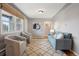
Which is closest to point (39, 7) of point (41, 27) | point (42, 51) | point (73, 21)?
point (73, 21)

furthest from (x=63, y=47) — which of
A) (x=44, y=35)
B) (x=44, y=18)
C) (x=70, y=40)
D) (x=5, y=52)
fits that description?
(x=44, y=18)

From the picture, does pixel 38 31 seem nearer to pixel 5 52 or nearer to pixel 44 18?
pixel 44 18

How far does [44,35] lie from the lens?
7660 mm

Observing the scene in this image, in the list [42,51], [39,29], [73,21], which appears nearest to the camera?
[73,21]

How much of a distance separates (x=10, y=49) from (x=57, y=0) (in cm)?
262

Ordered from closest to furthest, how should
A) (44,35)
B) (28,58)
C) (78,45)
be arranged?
(28,58)
(78,45)
(44,35)

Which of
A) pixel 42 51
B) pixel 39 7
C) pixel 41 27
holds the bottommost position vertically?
pixel 42 51

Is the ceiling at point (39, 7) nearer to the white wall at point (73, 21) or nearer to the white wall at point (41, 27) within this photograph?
the white wall at point (73, 21)

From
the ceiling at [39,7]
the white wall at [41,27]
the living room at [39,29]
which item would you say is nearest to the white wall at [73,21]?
the living room at [39,29]

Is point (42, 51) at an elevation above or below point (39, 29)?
below

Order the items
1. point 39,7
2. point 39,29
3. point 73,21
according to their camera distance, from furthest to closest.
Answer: point 39,29 < point 39,7 < point 73,21

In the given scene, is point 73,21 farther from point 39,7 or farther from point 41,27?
point 41,27

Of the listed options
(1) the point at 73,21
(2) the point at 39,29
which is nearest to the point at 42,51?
(1) the point at 73,21

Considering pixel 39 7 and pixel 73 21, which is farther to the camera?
pixel 39 7
